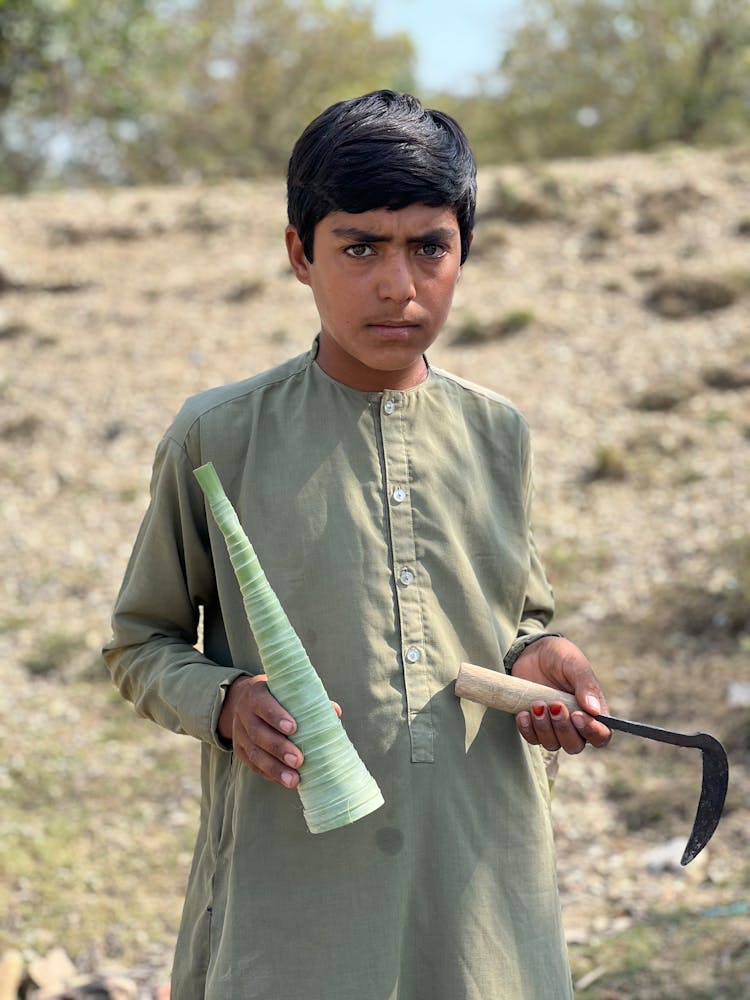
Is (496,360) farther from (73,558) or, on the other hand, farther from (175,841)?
(175,841)

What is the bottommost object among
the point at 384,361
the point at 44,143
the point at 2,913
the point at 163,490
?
the point at 2,913

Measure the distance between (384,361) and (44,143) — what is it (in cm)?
2021

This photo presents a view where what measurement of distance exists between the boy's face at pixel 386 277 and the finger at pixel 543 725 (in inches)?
19.2

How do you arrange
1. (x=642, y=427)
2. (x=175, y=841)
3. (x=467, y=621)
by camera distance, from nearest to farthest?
(x=467, y=621) < (x=175, y=841) < (x=642, y=427)

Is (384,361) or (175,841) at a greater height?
(384,361)

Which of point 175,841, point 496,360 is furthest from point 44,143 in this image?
point 175,841

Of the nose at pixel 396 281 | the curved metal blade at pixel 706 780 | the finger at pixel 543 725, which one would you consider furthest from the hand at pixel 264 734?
the nose at pixel 396 281

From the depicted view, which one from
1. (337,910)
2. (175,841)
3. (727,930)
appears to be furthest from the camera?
(175,841)

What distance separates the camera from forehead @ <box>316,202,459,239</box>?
1554mm

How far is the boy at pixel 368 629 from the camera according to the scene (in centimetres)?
155

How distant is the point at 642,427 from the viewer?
7430mm

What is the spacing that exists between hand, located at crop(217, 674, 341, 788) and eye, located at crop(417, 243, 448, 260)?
590mm

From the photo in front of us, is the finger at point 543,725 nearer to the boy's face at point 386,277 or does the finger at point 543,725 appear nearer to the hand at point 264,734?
the hand at point 264,734

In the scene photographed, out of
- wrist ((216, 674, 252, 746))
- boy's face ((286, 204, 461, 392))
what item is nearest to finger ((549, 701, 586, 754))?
wrist ((216, 674, 252, 746))
